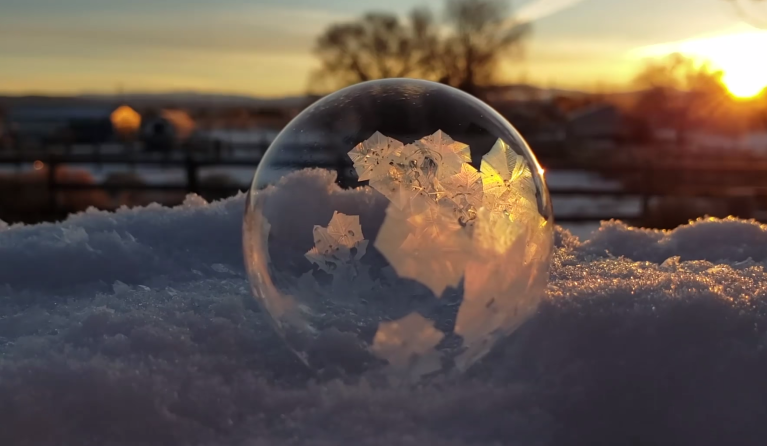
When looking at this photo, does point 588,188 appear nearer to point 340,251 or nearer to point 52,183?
point 52,183

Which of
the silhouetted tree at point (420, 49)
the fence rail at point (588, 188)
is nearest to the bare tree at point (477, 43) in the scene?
the silhouetted tree at point (420, 49)

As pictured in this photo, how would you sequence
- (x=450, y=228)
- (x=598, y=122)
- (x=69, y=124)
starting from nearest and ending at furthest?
(x=450, y=228) < (x=598, y=122) < (x=69, y=124)

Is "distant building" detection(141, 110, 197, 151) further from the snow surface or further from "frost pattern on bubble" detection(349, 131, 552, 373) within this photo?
"frost pattern on bubble" detection(349, 131, 552, 373)

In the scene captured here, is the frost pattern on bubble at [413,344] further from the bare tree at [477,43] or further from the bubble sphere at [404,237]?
the bare tree at [477,43]

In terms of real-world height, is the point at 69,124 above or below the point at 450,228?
above

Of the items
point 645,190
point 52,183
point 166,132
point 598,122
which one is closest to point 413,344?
point 645,190

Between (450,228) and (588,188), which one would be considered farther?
(588,188)

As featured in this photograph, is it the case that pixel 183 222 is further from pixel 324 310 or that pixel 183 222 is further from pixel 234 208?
pixel 324 310

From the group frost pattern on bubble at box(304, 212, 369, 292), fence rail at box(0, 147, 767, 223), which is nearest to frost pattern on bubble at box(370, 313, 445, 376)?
frost pattern on bubble at box(304, 212, 369, 292)
